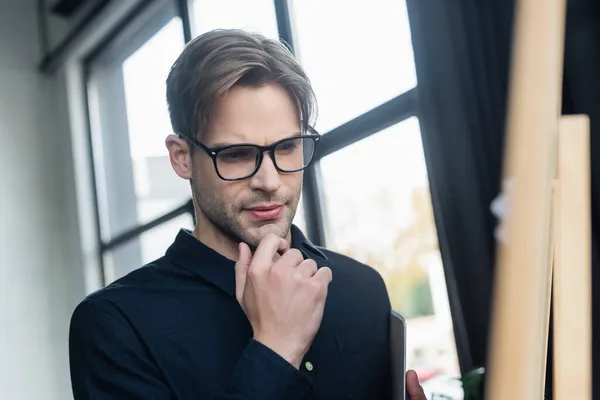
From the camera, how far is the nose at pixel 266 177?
97 cm

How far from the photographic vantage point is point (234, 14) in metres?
3.15

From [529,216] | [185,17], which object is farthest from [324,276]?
[185,17]

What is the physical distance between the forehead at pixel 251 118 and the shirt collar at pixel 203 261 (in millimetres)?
175

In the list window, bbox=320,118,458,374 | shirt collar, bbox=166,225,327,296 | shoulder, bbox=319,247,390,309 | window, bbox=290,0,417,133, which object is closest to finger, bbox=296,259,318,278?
shirt collar, bbox=166,225,327,296

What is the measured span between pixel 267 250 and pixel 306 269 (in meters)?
0.05

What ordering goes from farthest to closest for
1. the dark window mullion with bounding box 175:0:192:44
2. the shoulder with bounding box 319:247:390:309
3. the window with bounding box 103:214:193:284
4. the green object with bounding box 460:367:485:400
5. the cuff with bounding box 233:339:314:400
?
the window with bounding box 103:214:193:284 → the dark window mullion with bounding box 175:0:192:44 → the green object with bounding box 460:367:485:400 → the shoulder with bounding box 319:247:390:309 → the cuff with bounding box 233:339:314:400

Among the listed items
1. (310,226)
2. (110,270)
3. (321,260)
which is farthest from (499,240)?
(110,270)

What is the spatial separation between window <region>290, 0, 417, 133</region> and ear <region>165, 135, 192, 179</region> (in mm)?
1166

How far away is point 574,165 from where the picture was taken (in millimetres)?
486

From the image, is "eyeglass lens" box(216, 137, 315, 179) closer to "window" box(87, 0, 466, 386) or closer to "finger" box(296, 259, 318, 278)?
"finger" box(296, 259, 318, 278)

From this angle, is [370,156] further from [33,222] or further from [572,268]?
[33,222]

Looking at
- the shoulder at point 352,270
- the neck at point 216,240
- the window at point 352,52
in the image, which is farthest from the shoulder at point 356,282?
the window at point 352,52

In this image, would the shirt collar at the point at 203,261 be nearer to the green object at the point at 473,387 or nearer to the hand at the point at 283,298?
the hand at the point at 283,298

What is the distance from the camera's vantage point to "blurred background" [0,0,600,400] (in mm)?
1709
